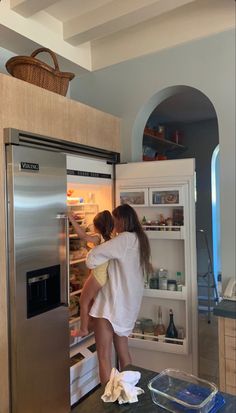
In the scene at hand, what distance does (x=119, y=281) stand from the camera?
6.93ft

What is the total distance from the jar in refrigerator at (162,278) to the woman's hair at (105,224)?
18.8 inches

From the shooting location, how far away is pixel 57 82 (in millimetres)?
2102

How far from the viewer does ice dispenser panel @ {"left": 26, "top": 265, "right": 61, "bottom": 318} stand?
1.82 metres

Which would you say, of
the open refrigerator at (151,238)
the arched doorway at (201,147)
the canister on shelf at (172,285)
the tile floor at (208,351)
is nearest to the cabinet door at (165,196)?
the open refrigerator at (151,238)

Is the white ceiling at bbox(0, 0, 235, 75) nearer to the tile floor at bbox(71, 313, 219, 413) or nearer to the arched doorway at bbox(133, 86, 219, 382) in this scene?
the arched doorway at bbox(133, 86, 219, 382)

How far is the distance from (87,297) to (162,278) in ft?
1.93

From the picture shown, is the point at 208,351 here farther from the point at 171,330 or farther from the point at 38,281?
the point at 38,281

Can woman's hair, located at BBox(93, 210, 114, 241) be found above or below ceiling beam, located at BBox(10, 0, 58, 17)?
below

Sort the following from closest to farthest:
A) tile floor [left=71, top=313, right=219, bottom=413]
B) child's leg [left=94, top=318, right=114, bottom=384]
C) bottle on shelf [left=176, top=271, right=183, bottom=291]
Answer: child's leg [left=94, top=318, right=114, bottom=384], bottle on shelf [left=176, top=271, right=183, bottom=291], tile floor [left=71, top=313, right=219, bottom=413]

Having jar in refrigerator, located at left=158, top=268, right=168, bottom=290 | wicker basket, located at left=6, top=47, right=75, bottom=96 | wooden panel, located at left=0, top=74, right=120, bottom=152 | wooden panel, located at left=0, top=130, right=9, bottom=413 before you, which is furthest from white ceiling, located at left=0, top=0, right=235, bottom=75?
jar in refrigerator, located at left=158, top=268, right=168, bottom=290

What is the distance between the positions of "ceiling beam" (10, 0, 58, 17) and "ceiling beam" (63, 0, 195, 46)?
0.36m

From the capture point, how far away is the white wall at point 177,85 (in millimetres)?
2178

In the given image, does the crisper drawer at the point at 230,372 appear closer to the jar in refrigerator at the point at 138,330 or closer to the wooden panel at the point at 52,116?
the jar in refrigerator at the point at 138,330

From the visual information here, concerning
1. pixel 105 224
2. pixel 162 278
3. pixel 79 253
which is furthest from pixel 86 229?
pixel 162 278
